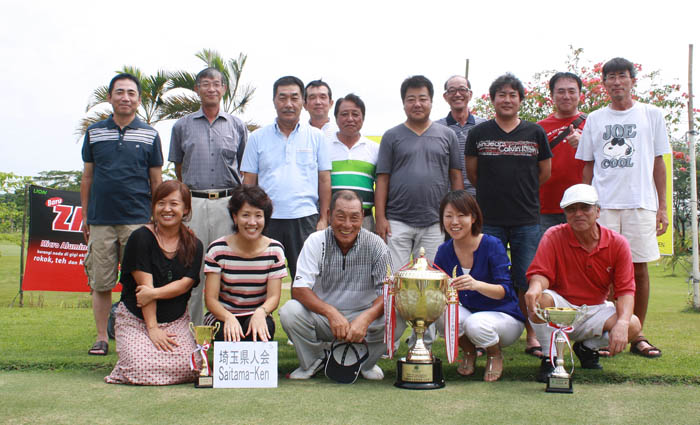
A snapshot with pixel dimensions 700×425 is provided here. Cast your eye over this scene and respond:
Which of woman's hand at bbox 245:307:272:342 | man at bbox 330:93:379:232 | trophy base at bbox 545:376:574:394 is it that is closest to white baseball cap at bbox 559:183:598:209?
trophy base at bbox 545:376:574:394

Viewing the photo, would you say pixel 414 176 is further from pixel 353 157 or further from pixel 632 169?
pixel 632 169

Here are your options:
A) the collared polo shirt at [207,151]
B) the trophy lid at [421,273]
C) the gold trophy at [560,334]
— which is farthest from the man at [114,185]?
the gold trophy at [560,334]

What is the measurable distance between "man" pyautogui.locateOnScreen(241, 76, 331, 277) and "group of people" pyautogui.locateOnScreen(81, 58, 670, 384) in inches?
0.4

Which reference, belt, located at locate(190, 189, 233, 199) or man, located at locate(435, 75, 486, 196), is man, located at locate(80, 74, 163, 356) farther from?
man, located at locate(435, 75, 486, 196)

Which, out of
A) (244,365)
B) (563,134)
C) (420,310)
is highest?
(563,134)

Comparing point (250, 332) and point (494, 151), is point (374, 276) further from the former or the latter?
point (494, 151)

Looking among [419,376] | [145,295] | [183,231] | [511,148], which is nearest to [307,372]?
[419,376]

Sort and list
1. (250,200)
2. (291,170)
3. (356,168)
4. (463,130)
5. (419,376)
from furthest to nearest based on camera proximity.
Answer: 1. (463,130)
2. (356,168)
3. (291,170)
4. (250,200)
5. (419,376)

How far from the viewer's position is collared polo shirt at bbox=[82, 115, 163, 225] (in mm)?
4383

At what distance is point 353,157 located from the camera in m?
4.73

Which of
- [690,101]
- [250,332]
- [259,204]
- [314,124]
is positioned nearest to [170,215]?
[259,204]

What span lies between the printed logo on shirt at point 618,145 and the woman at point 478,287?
127 centimetres

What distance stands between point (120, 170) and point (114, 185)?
12 cm

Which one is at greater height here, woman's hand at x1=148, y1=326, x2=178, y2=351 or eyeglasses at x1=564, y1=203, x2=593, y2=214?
eyeglasses at x1=564, y1=203, x2=593, y2=214
